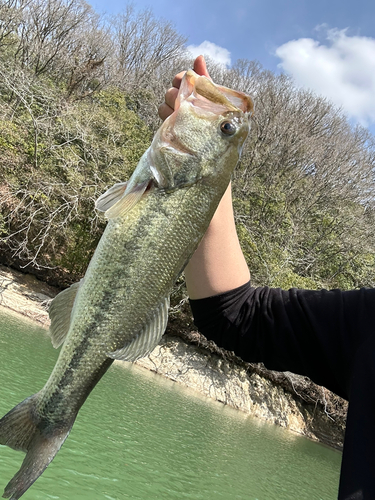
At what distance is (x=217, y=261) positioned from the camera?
1695 mm

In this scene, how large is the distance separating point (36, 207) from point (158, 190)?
1589 cm

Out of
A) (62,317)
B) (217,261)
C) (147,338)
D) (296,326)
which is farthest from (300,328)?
(62,317)

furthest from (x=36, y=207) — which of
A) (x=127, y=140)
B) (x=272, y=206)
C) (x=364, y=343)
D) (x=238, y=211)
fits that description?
(x=364, y=343)

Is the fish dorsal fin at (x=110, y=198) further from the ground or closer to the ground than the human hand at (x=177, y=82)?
closer to the ground

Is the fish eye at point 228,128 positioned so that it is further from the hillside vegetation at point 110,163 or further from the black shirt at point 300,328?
the hillside vegetation at point 110,163

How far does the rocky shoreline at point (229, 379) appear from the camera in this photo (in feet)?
45.0

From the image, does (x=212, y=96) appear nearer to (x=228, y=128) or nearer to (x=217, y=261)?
(x=228, y=128)

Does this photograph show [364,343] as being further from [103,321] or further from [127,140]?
[127,140]

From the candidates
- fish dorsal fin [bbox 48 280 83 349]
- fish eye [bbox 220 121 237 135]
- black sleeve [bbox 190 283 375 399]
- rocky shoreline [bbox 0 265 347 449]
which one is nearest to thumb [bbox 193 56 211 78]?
fish eye [bbox 220 121 237 135]

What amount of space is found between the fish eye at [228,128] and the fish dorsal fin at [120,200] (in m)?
0.38

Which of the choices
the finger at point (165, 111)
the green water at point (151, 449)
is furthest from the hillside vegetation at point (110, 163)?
the finger at point (165, 111)

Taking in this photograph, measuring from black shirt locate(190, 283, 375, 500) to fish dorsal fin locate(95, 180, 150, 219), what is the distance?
53 cm

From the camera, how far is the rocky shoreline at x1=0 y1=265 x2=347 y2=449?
13711mm

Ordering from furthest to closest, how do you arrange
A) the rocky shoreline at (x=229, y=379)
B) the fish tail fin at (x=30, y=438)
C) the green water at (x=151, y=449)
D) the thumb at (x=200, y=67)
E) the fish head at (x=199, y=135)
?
the rocky shoreline at (x=229, y=379)
the green water at (x=151, y=449)
the thumb at (x=200, y=67)
the fish head at (x=199, y=135)
the fish tail fin at (x=30, y=438)
